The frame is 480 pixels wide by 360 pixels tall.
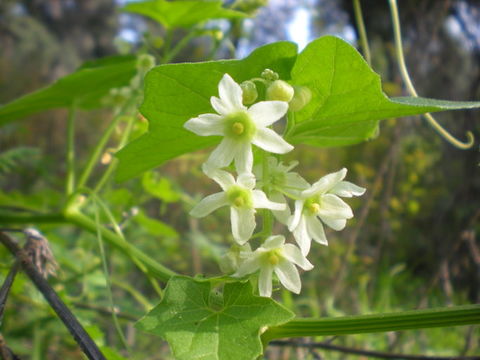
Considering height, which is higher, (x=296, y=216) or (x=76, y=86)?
(x=76, y=86)

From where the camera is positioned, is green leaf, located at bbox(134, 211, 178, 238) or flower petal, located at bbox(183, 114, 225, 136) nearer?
flower petal, located at bbox(183, 114, 225, 136)

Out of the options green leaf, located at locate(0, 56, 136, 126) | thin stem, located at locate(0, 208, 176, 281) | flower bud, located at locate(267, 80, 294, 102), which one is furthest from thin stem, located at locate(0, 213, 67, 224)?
flower bud, located at locate(267, 80, 294, 102)

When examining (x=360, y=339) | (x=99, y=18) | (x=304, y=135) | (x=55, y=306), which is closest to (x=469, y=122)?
(x=360, y=339)

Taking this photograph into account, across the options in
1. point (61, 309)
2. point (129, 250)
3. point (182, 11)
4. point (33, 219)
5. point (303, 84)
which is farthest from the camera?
point (182, 11)

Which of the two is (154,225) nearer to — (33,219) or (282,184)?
(33,219)

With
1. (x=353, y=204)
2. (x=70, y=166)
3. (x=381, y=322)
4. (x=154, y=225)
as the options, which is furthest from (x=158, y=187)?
(x=353, y=204)

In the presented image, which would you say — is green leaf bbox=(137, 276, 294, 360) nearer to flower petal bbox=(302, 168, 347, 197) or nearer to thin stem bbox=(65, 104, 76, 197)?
flower petal bbox=(302, 168, 347, 197)
